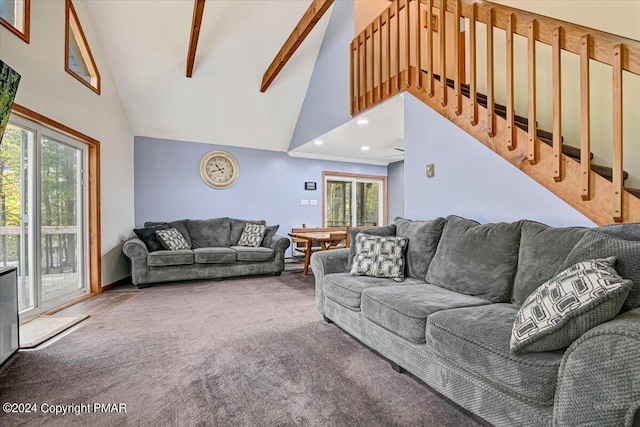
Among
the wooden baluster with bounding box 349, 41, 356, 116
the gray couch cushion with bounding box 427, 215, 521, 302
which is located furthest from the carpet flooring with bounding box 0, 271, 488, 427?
the wooden baluster with bounding box 349, 41, 356, 116

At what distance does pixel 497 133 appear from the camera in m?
2.33

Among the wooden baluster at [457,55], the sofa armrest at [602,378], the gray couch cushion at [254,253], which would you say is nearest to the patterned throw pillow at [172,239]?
the gray couch cushion at [254,253]

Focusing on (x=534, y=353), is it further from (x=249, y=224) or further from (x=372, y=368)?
(x=249, y=224)

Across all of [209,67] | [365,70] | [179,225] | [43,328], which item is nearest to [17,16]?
[209,67]

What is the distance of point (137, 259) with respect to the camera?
412 centimetres

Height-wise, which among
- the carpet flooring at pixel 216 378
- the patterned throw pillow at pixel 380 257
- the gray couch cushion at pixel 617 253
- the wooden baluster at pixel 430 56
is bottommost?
the carpet flooring at pixel 216 378

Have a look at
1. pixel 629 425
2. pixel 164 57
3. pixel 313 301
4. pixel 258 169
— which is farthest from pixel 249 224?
pixel 629 425

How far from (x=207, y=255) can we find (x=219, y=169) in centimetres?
194

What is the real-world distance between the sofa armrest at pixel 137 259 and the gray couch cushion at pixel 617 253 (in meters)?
4.38

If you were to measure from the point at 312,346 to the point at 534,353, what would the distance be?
1.46m

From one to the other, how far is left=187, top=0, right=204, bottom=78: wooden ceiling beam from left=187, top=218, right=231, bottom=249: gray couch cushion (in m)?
2.24

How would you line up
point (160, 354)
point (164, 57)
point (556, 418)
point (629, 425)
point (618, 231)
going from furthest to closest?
1. point (164, 57)
2. point (160, 354)
3. point (618, 231)
4. point (556, 418)
5. point (629, 425)

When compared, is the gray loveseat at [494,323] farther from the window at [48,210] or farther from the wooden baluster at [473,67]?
the window at [48,210]

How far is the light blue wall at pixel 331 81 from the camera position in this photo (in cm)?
432
